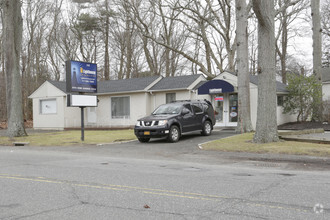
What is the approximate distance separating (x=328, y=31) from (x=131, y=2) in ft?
71.2

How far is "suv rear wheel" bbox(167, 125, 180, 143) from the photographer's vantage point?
50.0 feet

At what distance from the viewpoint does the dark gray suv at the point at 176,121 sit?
1502 centimetres

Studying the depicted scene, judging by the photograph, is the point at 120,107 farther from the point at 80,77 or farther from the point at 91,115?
the point at 80,77

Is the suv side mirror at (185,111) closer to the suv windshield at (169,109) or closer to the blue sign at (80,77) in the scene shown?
the suv windshield at (169,109)

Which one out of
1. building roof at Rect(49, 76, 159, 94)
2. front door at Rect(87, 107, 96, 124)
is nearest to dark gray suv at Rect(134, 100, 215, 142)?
building roof at Rect(49, 76, 159, 94)

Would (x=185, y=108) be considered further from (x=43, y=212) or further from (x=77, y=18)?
(x=77, y=18)

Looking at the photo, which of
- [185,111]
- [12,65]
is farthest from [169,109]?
[12,65]

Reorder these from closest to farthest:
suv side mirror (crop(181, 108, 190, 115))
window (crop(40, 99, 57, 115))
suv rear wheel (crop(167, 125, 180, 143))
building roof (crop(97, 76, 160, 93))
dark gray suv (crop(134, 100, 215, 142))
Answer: dark gray suv (crop(134, 100, 215, 142)) < suv rear wheel (crop(167, 125, 180, 143)) < suv side mirror (crop(181, 108, 190, 115)) < building roof (crop(97, 76, 160, 93)) < window (crop(40, 99, 57, 115))

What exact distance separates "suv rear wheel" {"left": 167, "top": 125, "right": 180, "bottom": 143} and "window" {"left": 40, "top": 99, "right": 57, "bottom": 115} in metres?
16.6

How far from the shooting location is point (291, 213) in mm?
4637

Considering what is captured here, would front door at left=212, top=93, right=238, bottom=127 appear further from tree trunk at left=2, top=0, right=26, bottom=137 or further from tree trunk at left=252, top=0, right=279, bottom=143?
tree trunk at left=2, top=0, right=26, bottom=137

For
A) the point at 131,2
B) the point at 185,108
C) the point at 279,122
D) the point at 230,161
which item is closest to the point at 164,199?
the point at 230,161

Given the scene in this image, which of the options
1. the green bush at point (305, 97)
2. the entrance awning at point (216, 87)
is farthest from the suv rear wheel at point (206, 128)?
the green bush at point (305, 97)

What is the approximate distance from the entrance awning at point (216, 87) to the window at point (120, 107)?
7275mm
